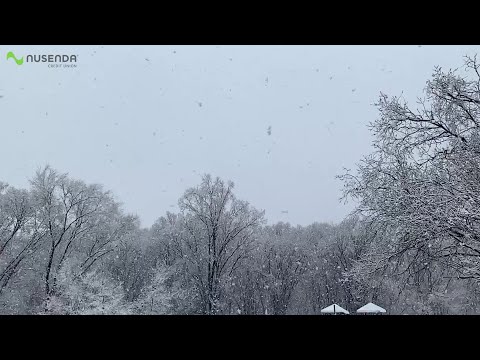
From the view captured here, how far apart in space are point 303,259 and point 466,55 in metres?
32.1

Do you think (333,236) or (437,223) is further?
(333,236)

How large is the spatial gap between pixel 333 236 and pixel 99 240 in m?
19.8

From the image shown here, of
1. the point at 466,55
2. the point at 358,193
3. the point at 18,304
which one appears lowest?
the point at 18,304

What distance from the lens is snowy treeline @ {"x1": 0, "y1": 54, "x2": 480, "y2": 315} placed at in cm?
882

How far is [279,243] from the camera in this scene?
40594 mm

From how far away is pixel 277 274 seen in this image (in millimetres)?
39031

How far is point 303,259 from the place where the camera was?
1583 inches

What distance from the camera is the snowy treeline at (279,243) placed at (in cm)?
882

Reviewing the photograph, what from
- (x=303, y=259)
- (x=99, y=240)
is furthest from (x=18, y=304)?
(x=303, y=259)
